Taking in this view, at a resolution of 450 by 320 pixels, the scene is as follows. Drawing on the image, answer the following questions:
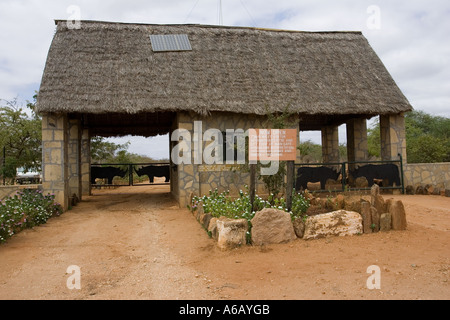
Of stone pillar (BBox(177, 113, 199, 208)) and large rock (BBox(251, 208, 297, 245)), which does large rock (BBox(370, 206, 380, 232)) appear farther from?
stone pillar (BBox(177, 113, 199, 208))

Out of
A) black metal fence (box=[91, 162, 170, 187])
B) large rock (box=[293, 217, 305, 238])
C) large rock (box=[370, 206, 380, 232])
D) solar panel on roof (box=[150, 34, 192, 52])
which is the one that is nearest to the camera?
large rock (box=[293, 217, 305, 238])

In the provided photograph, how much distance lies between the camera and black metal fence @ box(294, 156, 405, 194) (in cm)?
1084

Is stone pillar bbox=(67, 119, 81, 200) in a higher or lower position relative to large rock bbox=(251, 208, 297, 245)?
higher

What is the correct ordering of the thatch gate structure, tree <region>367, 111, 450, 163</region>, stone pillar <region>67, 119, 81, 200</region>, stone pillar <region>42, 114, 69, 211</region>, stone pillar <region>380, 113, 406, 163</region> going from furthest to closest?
tree <region>367, 111, 450, 163</region>
stone pillar <region>67, 119, 81, 200</region>
stone pillar <region>380, 113, 406, 163</region>
the thatch gate structure
stone pillar <region>42, 114, 69, 211</region>

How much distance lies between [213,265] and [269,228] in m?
1.15

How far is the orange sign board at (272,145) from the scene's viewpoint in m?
6.35

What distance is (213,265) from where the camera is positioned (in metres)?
4.99

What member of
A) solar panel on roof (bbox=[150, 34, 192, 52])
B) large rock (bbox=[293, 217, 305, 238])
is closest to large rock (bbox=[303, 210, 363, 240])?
large rock (bbox=[293, 217, 305, 238])

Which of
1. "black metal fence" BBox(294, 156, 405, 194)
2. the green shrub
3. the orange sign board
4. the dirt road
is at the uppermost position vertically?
the orange sign board

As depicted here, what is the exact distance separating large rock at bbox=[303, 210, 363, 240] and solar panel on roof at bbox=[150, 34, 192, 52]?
24.8 feet

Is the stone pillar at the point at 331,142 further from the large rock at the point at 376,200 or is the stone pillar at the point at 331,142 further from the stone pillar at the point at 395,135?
the large rock at the point at 376,200

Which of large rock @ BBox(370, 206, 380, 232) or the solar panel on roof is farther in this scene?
the solar panel on roof
